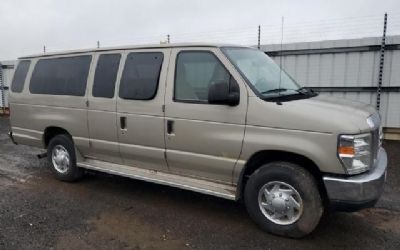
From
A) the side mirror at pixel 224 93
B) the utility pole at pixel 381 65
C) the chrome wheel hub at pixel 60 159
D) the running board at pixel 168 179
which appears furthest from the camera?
the utility pole at pixel 381 65

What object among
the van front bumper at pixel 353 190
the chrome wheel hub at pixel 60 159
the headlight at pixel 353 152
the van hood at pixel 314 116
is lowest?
the chrome wheel hub at pixel 60 159

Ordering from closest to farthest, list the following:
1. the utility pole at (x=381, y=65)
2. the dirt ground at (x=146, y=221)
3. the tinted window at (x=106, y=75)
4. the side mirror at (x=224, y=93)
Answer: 1. the dirt ground at (x=146, y=221)
2. the side mirror at (x=224, y=93)
3. the tinted window at (x=106, y=75)
4. the utility pole at (x=381, y=65)

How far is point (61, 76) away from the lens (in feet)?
21.2

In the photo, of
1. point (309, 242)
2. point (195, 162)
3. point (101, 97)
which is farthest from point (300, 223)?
point (101, 97)

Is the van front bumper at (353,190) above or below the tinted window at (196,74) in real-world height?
below

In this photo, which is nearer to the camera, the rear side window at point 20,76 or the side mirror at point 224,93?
the side mirror at point 224,93

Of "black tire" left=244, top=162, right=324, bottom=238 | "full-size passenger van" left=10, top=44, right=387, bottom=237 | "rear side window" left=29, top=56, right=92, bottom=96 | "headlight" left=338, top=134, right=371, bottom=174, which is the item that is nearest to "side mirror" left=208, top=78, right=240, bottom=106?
"full-size passenger van" left=10, top=44, right=387, bottom=237

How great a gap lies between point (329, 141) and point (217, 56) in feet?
5.41

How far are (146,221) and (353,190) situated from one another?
2427 mm

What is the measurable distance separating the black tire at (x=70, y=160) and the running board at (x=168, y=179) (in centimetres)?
27

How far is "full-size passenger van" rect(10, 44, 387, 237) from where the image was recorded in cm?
405

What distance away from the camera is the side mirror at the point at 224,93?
4.41 meters

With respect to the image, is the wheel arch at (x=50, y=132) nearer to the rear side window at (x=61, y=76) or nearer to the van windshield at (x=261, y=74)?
the rear side window at (x=61, y=76)

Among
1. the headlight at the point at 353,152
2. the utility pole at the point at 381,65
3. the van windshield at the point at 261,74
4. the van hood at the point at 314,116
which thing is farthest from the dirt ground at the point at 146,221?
the utility pole at the point at 381,65
